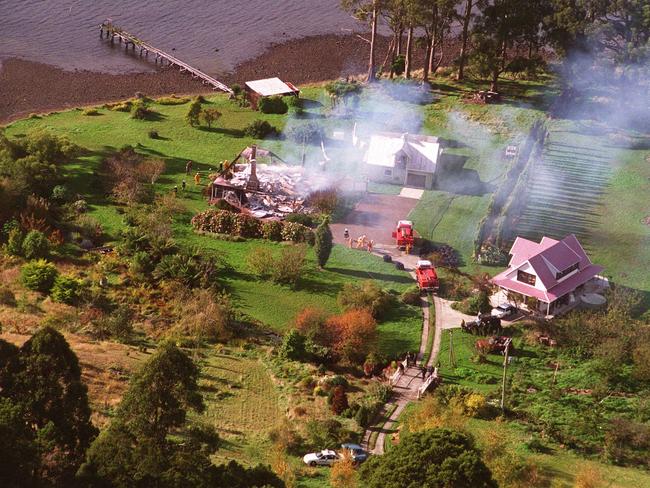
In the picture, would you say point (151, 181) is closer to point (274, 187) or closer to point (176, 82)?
point (274, 187)

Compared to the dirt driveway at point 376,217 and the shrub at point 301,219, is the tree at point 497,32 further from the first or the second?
the shrub at point 301,219

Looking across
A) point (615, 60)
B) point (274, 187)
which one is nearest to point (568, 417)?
point (274, 187)

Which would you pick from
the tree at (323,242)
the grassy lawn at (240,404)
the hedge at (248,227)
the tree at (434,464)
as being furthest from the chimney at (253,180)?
the tree at (434,464)

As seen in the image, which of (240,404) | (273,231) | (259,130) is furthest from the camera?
(259,130)

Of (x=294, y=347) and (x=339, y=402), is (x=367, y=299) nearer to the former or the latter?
(x=294, y=347)

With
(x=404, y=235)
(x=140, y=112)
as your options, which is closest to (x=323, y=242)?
(x=404, y=235)

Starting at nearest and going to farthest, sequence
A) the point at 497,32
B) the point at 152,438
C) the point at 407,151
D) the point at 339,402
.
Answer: the point at 152,438, the point at 339,402, the point at 407,151, the point at 497,32
